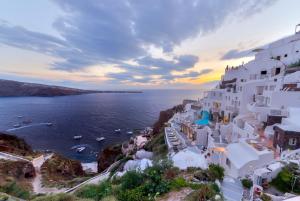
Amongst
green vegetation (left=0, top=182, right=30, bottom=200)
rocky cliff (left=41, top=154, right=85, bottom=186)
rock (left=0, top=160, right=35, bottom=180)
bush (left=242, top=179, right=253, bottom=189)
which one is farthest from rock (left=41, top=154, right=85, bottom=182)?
bush (left=242, top=179, right=253, bottom=189)

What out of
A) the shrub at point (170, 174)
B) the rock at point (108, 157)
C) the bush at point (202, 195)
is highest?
the bush at point (202, 195)

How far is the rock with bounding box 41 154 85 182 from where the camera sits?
75.4 feet

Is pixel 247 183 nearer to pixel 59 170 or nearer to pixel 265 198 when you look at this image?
pixel 265 198

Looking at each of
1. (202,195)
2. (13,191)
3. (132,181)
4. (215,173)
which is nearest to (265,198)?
(215,173)

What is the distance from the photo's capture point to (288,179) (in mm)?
8172

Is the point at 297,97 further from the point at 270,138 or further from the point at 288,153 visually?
Result: the point at 288,153

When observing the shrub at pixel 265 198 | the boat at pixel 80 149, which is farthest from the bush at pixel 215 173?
the boat at pixel 80 149

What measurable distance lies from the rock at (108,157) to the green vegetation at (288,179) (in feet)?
87.9

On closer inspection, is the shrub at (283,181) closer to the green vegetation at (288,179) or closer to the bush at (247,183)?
the green vegetation at (288,179)

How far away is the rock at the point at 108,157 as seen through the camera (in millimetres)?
30923

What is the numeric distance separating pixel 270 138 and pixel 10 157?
29.8 meters

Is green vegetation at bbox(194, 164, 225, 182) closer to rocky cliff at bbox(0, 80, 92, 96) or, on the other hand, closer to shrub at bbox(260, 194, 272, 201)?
shrub at bbox(260, 194, 272, 201)

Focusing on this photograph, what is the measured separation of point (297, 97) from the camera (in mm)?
14148

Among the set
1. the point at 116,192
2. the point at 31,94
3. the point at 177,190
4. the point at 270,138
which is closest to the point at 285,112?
the point at 270,138
